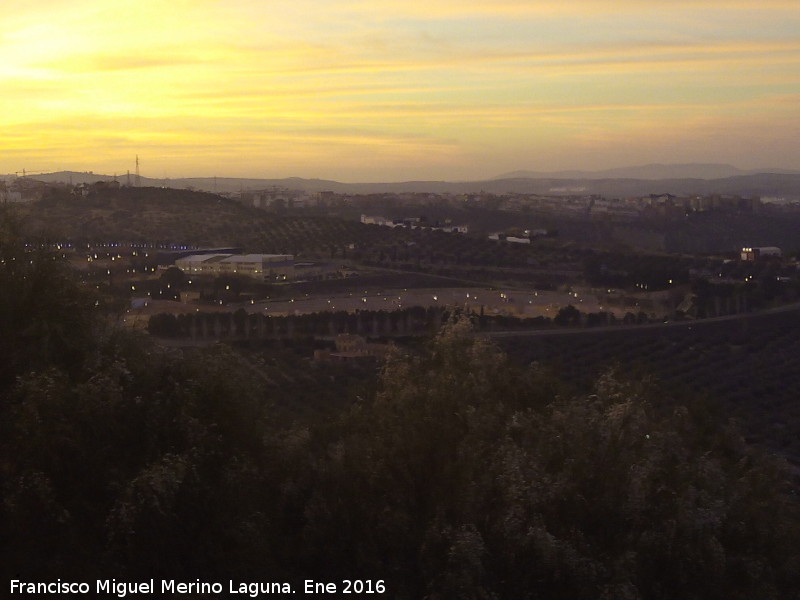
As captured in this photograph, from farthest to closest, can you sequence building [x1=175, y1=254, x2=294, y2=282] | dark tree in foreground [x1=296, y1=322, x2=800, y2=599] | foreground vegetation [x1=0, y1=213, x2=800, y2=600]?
1. building [x1=175, y1=254, x2=294, y2=282]
2. dark tree in foreground [x1=296, y1=322, x2=800, y2=599]
3. foreground vegetation [x1=0, y1=213, x2=800, y2=600]

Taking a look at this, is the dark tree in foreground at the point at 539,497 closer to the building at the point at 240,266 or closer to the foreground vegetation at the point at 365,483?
the foreground vegetation at the point at 365,483

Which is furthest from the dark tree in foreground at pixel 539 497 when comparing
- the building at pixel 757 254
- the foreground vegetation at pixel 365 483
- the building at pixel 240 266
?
the building at pixel 757 254

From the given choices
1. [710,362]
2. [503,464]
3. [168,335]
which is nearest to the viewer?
[503,464]

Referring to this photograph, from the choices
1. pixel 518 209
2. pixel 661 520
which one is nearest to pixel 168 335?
pixel 661 520

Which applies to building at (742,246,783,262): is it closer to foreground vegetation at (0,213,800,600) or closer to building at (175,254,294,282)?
building at (175,254,294,282)

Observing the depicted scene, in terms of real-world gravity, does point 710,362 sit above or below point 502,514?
below

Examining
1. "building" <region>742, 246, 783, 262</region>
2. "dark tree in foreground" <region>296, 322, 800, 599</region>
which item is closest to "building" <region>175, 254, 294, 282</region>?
"building" <region>742, 246, 783, 262</region>

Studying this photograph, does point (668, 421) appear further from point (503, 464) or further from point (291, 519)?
point (291, 519)
